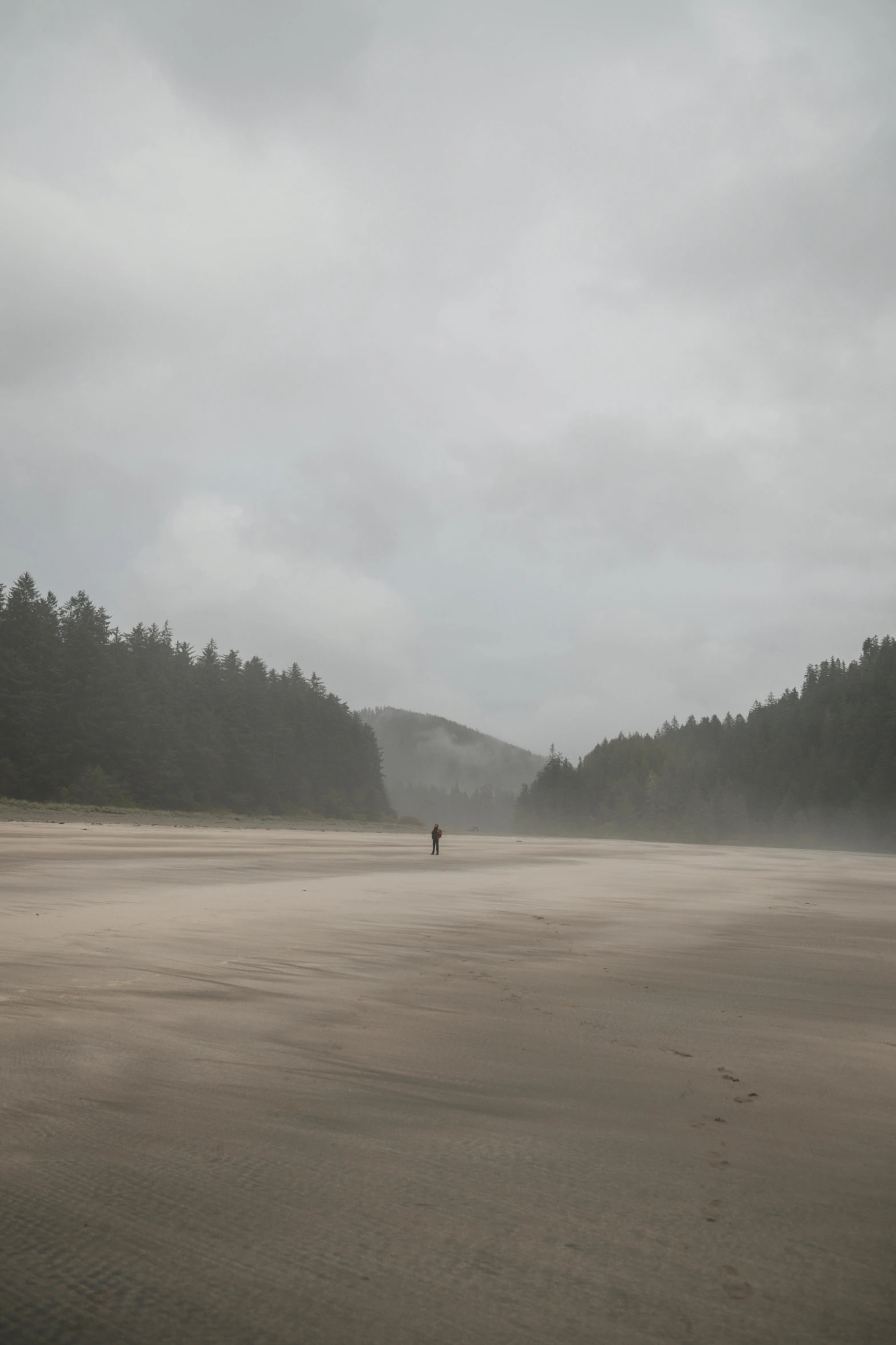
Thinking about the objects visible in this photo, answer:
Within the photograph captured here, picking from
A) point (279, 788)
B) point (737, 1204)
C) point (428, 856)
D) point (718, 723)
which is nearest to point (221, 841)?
point (428, 856)

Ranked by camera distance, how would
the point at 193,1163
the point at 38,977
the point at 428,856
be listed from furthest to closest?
the point at 428,856
the point at 38,977
the point at 193,1163

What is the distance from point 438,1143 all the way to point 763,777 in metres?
152

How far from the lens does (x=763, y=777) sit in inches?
5689

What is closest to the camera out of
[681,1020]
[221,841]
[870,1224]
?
[870,1224]

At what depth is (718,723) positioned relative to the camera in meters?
181

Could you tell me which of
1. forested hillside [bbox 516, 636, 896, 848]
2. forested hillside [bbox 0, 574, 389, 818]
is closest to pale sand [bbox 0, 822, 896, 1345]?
forested hillside [bbox 0, 574, 389, 818]

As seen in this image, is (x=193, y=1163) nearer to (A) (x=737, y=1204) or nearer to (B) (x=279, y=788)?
(A) (x=737, y=1204)

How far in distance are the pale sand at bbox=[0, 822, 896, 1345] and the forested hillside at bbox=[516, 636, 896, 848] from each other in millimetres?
118955

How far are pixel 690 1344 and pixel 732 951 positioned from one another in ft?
23.5

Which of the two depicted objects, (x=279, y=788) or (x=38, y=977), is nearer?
(x=38, y=977)

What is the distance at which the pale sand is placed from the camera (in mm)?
2201

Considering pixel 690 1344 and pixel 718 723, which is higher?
pixel 718 723

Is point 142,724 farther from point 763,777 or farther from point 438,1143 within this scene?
point 763,777

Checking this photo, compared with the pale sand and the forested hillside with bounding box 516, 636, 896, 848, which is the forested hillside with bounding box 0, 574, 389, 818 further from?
the forested hillside with bounding box 516, 636, 896, 848
